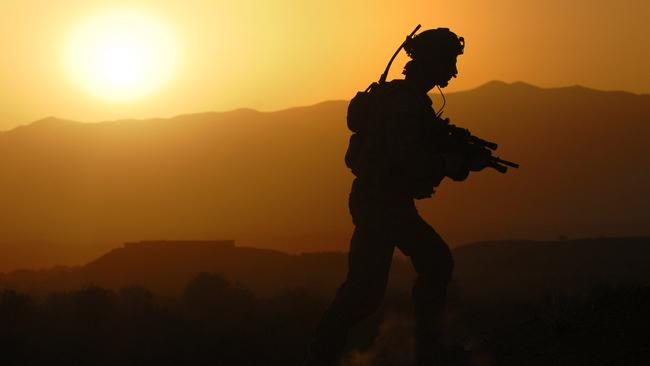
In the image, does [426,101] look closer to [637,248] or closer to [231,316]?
[231,316]

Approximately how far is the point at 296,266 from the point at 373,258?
94599mm

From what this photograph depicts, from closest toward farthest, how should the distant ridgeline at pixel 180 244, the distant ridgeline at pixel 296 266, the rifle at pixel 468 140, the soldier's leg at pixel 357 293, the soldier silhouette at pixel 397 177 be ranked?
1. the soldier silhouette at pixel 397 177
2. the soldier's leg at pixel 357 293
3. the rifle at pixel 468 140
4. the distant ridgeline at pixel 296 266
5. the distant ridgeline at pixel 180 244

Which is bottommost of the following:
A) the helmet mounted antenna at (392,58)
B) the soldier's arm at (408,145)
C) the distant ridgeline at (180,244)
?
the soldier's arm at (408,145)

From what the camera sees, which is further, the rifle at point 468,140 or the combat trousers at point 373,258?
the rifle at point 468,140

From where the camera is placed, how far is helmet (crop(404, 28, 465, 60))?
9.42 m

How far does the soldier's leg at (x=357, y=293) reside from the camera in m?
9.12

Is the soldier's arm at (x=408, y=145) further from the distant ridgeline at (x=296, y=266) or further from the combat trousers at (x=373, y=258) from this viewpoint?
the distant ridgeline at (x=296, y=266)

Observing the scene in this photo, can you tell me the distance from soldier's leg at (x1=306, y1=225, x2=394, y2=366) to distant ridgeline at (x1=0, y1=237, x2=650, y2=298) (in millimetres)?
72828

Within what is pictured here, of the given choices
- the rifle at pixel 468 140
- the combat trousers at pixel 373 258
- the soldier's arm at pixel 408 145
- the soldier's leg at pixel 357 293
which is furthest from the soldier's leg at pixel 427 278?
the rifle at pixel 468 140

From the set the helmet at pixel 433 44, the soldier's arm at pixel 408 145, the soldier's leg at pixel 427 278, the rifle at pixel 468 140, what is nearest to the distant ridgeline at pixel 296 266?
the soldier's leg at pixel 427 278

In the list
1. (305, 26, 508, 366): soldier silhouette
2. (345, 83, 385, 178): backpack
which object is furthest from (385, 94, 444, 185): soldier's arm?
(345, 83, 385, 178): backpack

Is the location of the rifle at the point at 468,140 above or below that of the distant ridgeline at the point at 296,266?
above

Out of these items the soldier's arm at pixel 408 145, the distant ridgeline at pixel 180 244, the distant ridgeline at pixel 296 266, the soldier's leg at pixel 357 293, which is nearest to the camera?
the soldier's arm at pixel 408 145

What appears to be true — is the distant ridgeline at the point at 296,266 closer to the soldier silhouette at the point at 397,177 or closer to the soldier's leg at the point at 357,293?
the soldier silhouette at the point at 397,177
